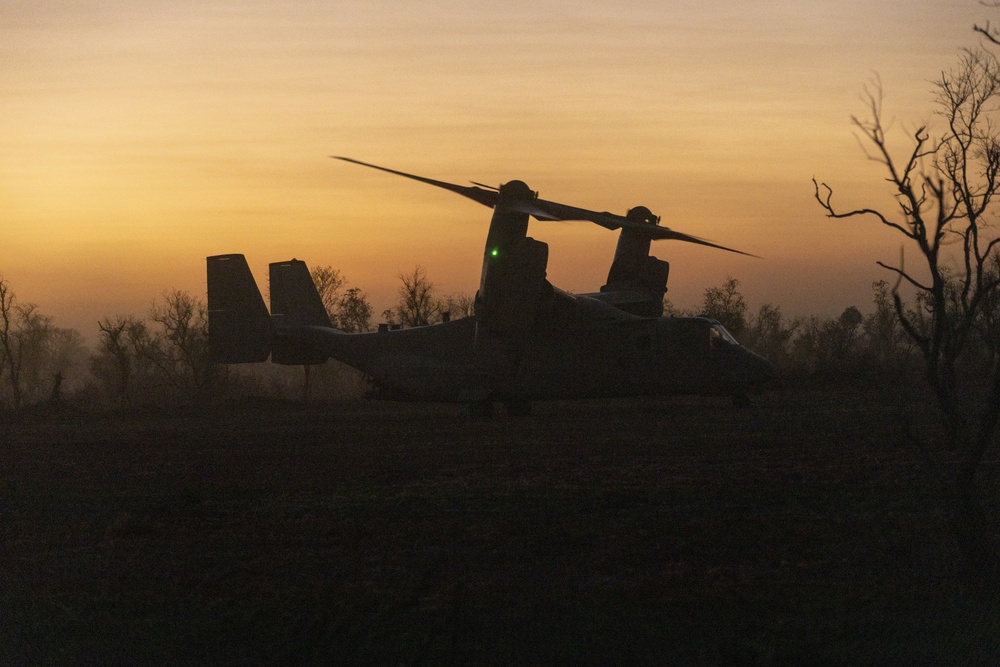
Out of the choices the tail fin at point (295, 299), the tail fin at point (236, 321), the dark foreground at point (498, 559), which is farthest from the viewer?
the tail fin at point (295, 299)

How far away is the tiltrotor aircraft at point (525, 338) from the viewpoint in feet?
81.1

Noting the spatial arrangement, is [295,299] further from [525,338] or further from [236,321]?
[525,338]

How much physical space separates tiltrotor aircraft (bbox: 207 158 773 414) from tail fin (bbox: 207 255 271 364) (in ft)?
0.10

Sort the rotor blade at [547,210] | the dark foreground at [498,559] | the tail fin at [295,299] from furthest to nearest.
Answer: the tail fin at [295,299], the rotor blade at [547,210], the dark foreground at [498,559]

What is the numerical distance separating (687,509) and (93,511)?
7843 millimetres

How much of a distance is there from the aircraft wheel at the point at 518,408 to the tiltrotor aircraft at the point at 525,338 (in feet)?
0.10

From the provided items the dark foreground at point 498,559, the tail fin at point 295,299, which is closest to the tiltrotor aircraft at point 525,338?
the tail fin at point 295,299

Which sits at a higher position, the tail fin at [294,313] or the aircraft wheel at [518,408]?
the tail fin at [294,313]

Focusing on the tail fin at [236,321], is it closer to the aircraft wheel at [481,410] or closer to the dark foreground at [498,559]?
the aircraft wheel at [481,410]

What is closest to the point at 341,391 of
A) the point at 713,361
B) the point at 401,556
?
the point at 713,361

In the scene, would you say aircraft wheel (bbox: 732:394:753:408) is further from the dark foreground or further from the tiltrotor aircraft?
the dark foreground

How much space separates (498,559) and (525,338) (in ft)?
53.0

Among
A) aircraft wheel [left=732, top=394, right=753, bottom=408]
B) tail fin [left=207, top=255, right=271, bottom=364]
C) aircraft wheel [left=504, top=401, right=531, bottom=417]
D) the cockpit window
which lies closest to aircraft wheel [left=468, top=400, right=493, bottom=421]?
aircraft wheel [left=504, top=401, right=531, bottom=417]

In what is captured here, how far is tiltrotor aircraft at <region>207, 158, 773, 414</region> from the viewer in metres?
24.7
